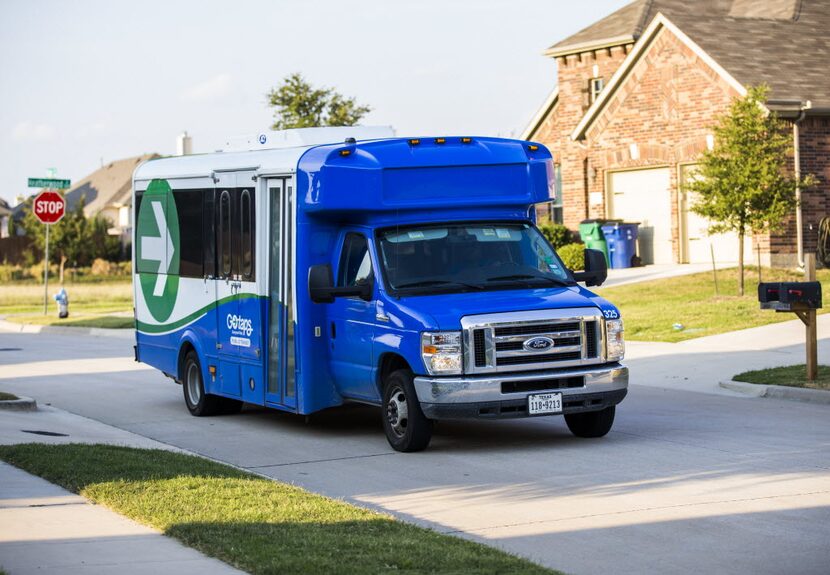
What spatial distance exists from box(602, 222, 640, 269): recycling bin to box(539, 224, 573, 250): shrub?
179cm

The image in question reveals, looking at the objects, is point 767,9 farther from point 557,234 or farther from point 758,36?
point 557,234

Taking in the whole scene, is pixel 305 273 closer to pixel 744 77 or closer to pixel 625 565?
pixel 625 565

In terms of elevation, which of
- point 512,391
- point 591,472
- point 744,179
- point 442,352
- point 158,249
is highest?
point 744,179

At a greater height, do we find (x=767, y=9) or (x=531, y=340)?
(x=767, y=9)

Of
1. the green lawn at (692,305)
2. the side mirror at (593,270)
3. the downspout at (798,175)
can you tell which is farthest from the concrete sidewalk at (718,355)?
the downspout at (798,175)

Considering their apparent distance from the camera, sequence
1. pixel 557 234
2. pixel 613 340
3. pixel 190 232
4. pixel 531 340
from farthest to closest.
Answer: pixel 557 234, pixel 190 232, pixel 613 340, pixel 531 340

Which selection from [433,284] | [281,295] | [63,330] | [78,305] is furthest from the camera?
[78,305]

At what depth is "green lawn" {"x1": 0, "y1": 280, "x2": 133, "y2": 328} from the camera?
34219 millimetres

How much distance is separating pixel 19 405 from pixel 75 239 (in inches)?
2198

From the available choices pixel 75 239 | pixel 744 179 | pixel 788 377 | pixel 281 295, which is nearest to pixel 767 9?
pixel 744 179

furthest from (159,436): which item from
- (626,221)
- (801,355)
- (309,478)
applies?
(626,221)

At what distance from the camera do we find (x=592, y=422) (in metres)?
12.8

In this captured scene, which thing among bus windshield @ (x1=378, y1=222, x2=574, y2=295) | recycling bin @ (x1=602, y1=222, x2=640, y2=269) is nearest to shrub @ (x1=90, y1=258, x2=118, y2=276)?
recycling bin @ (x1=602, y1=222, x2=640, y2=269)

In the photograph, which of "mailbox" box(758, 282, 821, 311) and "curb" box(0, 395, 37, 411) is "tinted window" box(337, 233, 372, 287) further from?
"mailbox" box(758, 282, 821, 311)
